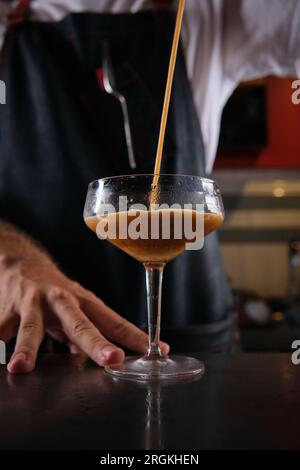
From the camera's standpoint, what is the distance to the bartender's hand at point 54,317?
0.62 metres

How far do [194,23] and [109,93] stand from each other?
26 centimetres

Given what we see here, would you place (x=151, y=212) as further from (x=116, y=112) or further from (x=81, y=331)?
(x=116, y=112)

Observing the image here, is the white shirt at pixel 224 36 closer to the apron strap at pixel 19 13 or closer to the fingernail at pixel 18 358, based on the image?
the apron strap at pixel 19 13

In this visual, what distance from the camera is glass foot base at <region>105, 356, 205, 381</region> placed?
1.79 feet

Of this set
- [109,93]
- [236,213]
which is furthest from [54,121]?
[236,213]

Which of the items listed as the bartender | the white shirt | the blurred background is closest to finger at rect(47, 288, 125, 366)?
the bartender

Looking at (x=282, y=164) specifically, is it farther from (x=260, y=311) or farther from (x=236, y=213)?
(x=236, y=213)

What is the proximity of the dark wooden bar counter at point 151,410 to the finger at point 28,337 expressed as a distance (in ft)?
0.05

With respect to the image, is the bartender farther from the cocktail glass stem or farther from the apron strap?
the cocktail glass stem

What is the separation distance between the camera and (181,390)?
48 centimetres

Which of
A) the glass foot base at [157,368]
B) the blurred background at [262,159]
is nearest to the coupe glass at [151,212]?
the glass foot base at [157,368]

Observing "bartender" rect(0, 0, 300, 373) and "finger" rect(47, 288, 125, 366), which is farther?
"bartender" rect(0, 0, 300, 373)

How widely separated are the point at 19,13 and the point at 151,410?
1056mm

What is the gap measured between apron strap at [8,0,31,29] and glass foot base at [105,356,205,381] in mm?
886
